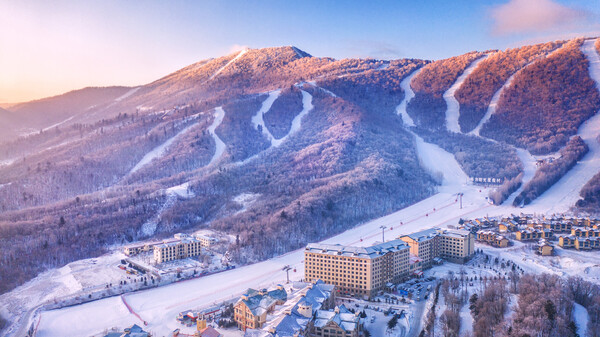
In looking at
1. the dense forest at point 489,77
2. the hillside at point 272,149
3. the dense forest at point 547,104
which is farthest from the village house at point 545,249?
the dense forest at point 489,77

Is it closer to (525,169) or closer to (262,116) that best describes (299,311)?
(525,169)

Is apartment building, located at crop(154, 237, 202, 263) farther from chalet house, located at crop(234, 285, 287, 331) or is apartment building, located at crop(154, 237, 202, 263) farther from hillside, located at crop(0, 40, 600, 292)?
chalet house, located at crop(234, 285, 287, 331)

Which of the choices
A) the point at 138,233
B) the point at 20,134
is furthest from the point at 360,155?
the point at 20,134

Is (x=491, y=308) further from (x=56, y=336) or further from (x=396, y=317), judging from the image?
(x=56, y=336)

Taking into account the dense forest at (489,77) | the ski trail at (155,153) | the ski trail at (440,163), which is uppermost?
the dense forest at (489,77)

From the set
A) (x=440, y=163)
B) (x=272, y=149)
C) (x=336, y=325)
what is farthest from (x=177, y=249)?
(x=440, y=163)

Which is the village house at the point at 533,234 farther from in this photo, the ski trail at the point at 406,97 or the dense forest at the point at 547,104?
the ski trail at the point at 406,97

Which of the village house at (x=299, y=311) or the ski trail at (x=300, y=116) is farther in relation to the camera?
the ski trail at (x=300, y=116)
